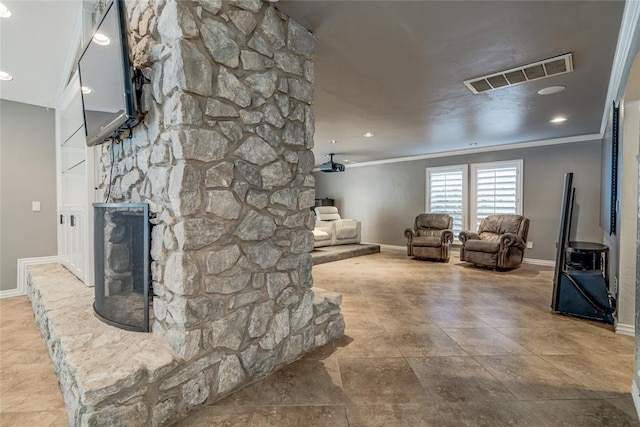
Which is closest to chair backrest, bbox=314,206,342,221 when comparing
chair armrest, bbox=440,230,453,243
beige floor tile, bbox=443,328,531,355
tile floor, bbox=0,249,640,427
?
chair armrest, bbox=440,230,453,243

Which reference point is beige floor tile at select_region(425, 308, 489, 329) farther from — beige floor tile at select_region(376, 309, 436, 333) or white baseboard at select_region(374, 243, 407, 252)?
white baseboard at select_region(374, 243, 407, 252)

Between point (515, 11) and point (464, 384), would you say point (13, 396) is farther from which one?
point (515, 11)

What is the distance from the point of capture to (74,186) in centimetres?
310

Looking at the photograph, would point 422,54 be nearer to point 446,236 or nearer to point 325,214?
point 446,236

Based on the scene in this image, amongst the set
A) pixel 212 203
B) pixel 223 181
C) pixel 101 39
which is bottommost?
pixel 212 203

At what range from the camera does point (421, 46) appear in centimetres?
240

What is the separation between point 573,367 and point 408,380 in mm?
1179

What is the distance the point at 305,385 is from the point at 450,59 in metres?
2.75

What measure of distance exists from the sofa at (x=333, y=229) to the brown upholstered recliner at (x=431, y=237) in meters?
1.40

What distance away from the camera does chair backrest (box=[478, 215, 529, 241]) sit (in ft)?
17.7

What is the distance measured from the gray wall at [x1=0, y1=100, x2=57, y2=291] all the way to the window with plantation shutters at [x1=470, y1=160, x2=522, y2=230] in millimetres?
7247

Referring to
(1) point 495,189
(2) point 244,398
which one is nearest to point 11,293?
(2) point 244,398

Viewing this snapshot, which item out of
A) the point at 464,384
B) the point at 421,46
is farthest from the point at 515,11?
the point at 464,384

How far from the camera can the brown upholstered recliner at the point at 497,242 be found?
5137mm
